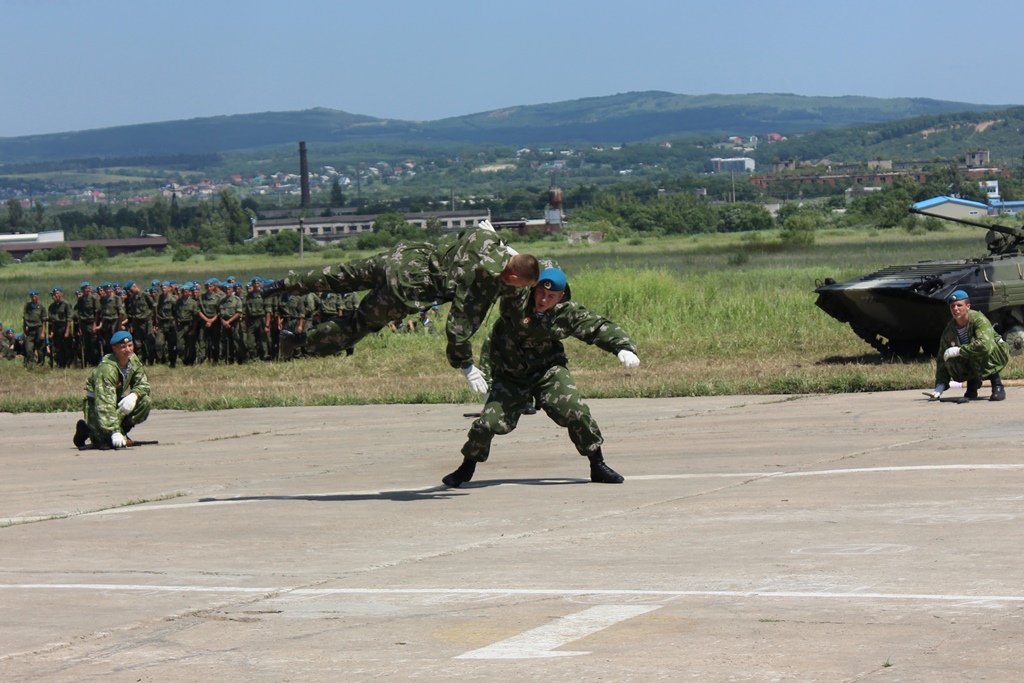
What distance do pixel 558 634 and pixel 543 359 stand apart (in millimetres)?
4514

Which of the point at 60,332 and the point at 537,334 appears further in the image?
the point at 60,332

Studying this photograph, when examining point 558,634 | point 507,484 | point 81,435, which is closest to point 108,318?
point 81,435

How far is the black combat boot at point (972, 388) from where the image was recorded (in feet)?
53.5

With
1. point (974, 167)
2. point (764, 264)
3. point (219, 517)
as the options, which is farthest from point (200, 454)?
point (974, 167)

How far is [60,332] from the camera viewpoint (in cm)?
3169

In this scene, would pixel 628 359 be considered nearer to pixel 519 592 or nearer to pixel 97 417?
pixel 519 592

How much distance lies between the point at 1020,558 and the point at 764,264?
57352 mm

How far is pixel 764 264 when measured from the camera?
6431 centimetres

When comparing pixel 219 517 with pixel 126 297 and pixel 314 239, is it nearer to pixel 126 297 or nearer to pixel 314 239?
pixel 126 297

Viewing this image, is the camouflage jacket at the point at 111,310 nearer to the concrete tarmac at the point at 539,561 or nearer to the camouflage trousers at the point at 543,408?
the concrete tarmac at the point at 539,561

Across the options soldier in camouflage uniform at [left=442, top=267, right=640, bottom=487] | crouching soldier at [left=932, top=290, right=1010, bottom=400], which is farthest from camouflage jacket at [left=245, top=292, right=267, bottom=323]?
soldier in camouflage uniform at [left=442, top=267, right=640, bottom=487]

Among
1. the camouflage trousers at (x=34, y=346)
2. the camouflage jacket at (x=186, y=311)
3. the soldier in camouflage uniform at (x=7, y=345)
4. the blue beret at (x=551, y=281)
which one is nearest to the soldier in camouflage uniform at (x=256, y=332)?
the camouflage jacket at (x=186, y=311)

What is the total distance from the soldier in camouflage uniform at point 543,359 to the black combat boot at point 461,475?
13cm

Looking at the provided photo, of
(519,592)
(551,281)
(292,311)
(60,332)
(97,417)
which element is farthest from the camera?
(60,332)
